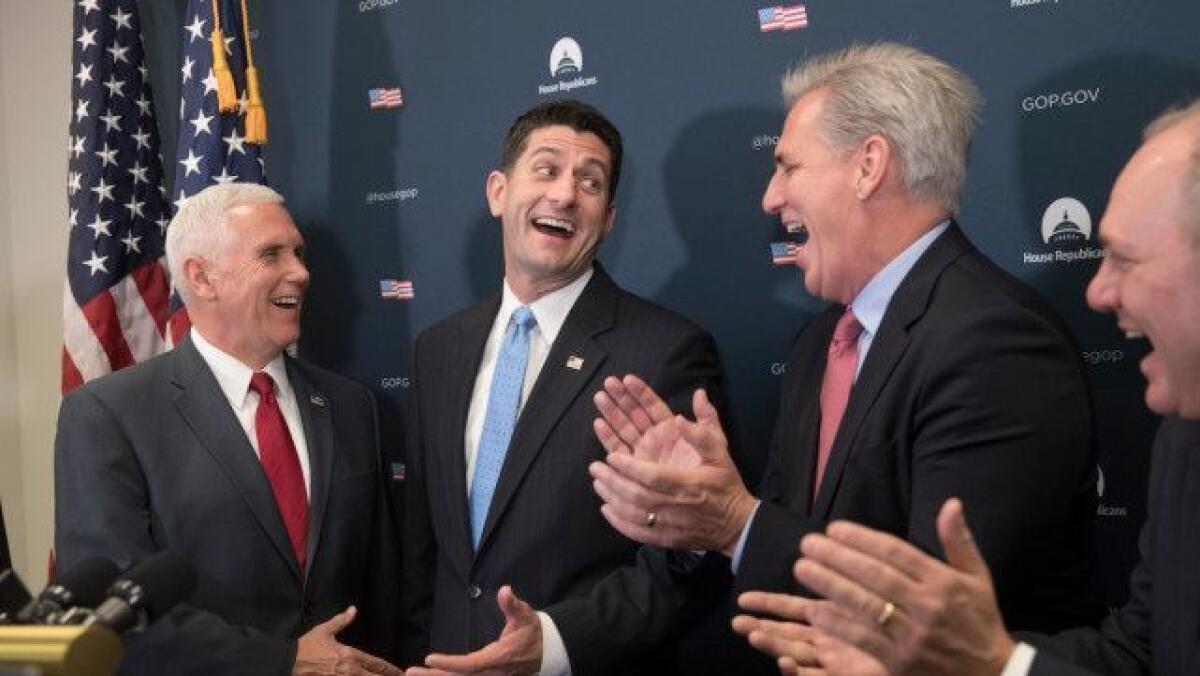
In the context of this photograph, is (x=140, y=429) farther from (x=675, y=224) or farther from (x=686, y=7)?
(x=686, y=7)

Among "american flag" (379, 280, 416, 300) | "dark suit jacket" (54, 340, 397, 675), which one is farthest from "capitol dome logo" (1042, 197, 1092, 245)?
"american flag" (379, 280, 416, 300)

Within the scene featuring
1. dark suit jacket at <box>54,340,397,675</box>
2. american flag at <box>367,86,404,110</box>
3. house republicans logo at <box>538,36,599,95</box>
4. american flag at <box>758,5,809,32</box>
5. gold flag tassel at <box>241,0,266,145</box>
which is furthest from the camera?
american flag at <box>367,86,404,110</box>

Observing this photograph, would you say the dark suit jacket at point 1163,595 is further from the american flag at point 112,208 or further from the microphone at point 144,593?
the american flag at point 112,208

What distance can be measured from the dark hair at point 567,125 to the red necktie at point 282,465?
2.68ft

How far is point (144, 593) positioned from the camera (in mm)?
1346

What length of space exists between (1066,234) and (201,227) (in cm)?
211

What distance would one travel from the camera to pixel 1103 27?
96.6 inches

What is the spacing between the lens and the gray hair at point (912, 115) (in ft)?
6.70

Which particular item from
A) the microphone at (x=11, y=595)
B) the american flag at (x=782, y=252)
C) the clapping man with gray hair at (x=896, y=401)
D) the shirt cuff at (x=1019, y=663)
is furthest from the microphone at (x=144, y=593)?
the american flag at (x=782, y=252)

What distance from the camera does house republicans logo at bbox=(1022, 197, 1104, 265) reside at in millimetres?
2480

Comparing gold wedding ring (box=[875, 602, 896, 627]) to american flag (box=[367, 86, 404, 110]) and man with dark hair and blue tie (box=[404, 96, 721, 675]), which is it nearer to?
man with dark hair and blue tie (box=[404, 96, 721, 675])

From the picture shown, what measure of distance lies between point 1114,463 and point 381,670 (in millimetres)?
1721

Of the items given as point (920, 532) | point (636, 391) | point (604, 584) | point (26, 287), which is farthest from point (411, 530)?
point (26, 287)

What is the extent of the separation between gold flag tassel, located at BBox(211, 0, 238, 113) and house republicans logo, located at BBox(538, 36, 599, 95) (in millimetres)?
978
